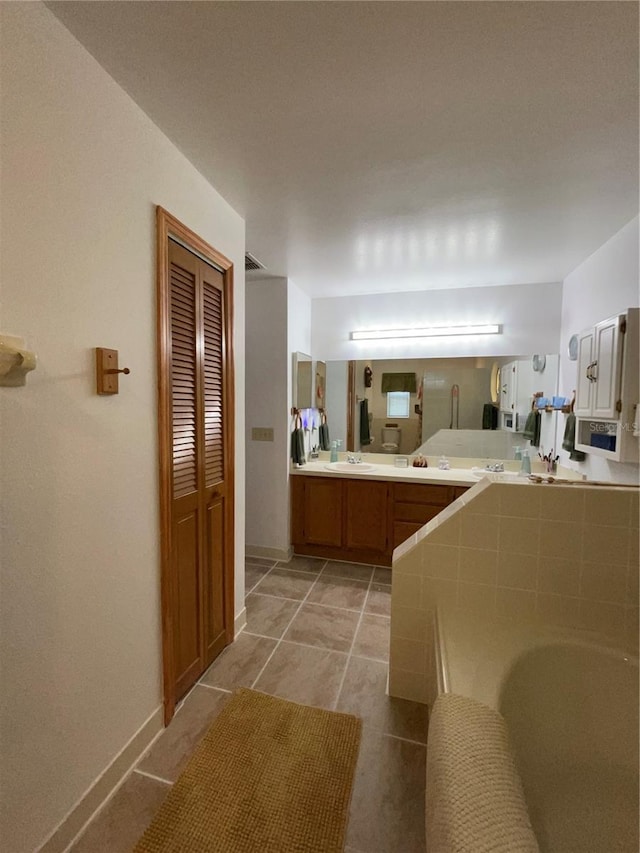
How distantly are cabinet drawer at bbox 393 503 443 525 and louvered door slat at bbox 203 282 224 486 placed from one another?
162cm

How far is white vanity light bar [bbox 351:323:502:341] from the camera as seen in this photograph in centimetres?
322

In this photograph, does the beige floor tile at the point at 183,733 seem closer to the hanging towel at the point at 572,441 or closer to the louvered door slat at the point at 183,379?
the louvered door slat at the point at 183,379

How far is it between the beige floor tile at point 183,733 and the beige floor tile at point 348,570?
4.64 feet

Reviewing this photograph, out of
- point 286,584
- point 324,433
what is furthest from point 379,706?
point 324,433

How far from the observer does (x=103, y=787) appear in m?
1.26

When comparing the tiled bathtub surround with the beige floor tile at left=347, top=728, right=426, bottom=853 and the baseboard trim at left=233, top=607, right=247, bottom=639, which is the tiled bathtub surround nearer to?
the beige floor tile at left=347, top=728, right=426, bottom=853

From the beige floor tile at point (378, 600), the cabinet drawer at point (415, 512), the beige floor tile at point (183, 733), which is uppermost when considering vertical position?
the cabinet drawer at point (415, 512)

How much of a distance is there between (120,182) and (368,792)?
2.35 metres

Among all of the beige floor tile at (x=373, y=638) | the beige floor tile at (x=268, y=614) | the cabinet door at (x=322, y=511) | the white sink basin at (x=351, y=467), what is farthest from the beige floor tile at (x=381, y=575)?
the white sink basin at (x=351, y=467)

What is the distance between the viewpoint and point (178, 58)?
3.72ft

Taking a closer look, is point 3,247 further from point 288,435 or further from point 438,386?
point 438,386

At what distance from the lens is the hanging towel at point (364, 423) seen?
11.6 feet

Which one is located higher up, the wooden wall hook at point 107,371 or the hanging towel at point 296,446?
the wooden wall hook at point 107,371

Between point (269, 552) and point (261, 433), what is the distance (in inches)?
42.6
